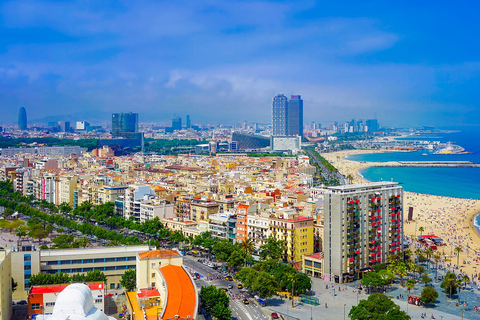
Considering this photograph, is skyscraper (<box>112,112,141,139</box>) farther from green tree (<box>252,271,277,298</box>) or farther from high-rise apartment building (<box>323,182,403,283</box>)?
green tree (<box>252,271,277,298</box>)

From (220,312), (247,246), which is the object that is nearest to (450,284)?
(247,246)

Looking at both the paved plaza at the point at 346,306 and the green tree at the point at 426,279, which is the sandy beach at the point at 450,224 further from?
the paved plaza at the point at 346,306

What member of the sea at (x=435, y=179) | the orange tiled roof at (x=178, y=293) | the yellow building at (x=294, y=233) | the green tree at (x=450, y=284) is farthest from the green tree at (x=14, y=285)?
the sea at (x=435, y=179)

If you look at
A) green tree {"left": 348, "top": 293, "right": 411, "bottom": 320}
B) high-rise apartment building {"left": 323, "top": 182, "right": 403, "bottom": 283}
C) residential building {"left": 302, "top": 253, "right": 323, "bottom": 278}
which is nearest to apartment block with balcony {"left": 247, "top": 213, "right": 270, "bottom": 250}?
residential building {"left": 302, "top": 253, "right": 323, "bottom": 278}

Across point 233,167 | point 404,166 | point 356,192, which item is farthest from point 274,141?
point 356,192

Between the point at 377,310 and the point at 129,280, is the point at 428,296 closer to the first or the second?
the point at 377,310

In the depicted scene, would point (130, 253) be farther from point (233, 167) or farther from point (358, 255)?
point (233, 167)
